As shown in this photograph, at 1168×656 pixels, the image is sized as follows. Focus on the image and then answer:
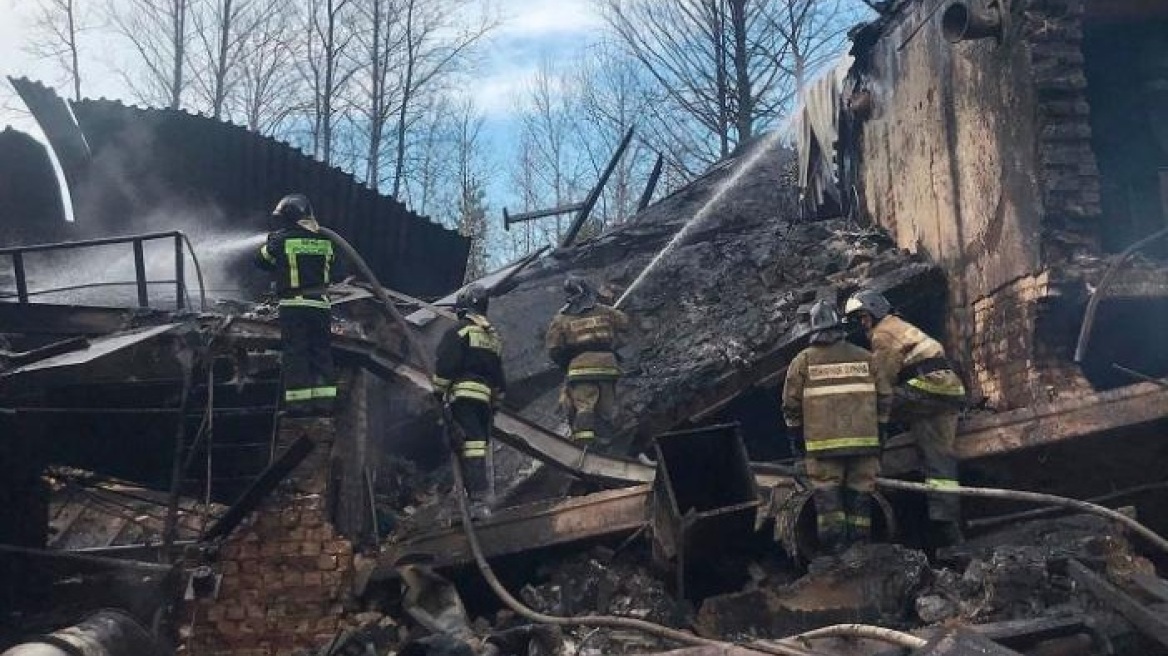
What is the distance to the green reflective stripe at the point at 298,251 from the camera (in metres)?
7.43

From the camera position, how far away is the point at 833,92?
10719mm

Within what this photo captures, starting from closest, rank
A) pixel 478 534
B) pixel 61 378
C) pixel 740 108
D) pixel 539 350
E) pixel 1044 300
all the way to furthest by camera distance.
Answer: pixel 61 378 < pixel 478 534 < pixel 1044 300 < pixel 539 350 < pixel 740 108

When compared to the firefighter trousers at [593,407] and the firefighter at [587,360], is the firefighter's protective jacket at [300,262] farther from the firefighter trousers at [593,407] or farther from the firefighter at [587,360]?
the firefighter trousers at [593,407]

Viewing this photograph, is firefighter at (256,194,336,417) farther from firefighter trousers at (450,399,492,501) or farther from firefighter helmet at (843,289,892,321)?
firefighter helmet at (843,289,892,321)

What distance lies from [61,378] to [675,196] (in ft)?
28.8

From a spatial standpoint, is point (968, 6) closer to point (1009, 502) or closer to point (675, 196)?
point (1009, 502)

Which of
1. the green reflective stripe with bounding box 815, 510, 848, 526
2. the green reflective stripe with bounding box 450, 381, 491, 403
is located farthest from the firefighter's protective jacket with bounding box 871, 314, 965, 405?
the green reflective stripe with bounding box 450, 381, 491, 403

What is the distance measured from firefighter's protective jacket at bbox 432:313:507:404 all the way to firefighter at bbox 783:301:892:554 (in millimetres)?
2363

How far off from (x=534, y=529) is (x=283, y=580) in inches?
64.3

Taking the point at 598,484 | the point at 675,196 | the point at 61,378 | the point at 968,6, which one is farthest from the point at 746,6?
the point at 61,378

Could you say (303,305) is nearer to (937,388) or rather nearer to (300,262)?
(300,262)

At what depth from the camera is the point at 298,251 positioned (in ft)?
24.7

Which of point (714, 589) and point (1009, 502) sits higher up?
point (1009, 502)

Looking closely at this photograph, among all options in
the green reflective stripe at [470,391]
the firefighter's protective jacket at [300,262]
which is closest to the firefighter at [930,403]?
the green reflective stripe at [470,391]
